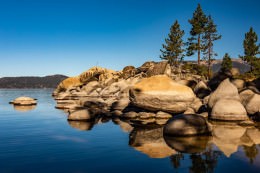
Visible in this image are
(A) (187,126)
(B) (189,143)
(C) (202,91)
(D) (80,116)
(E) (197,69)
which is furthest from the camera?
(E) (197,69)

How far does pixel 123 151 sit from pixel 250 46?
6299cm

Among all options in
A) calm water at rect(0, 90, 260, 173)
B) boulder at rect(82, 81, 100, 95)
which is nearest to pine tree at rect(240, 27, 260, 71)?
boulder at rect(82, 81, 100, 95)

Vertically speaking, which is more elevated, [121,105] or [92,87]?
[92,87]

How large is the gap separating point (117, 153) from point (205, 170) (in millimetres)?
3567

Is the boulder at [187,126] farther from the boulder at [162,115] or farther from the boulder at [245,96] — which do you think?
the boulder at [245,96]

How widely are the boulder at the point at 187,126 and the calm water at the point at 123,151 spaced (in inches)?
30.7

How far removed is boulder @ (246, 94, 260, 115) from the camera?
20145 mm

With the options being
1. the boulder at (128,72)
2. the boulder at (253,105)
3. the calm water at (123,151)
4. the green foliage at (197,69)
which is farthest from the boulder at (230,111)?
the boulder at (128,72)

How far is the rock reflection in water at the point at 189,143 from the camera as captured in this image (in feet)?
35.3

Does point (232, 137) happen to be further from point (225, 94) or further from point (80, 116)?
point (80, 116)

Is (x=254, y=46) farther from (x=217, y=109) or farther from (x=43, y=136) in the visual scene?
(x=43, y=136)

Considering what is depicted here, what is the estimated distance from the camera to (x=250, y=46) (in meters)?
64.6

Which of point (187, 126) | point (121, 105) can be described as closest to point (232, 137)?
point (187, 126)

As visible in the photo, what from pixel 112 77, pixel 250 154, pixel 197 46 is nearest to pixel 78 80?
pixel 112 77
